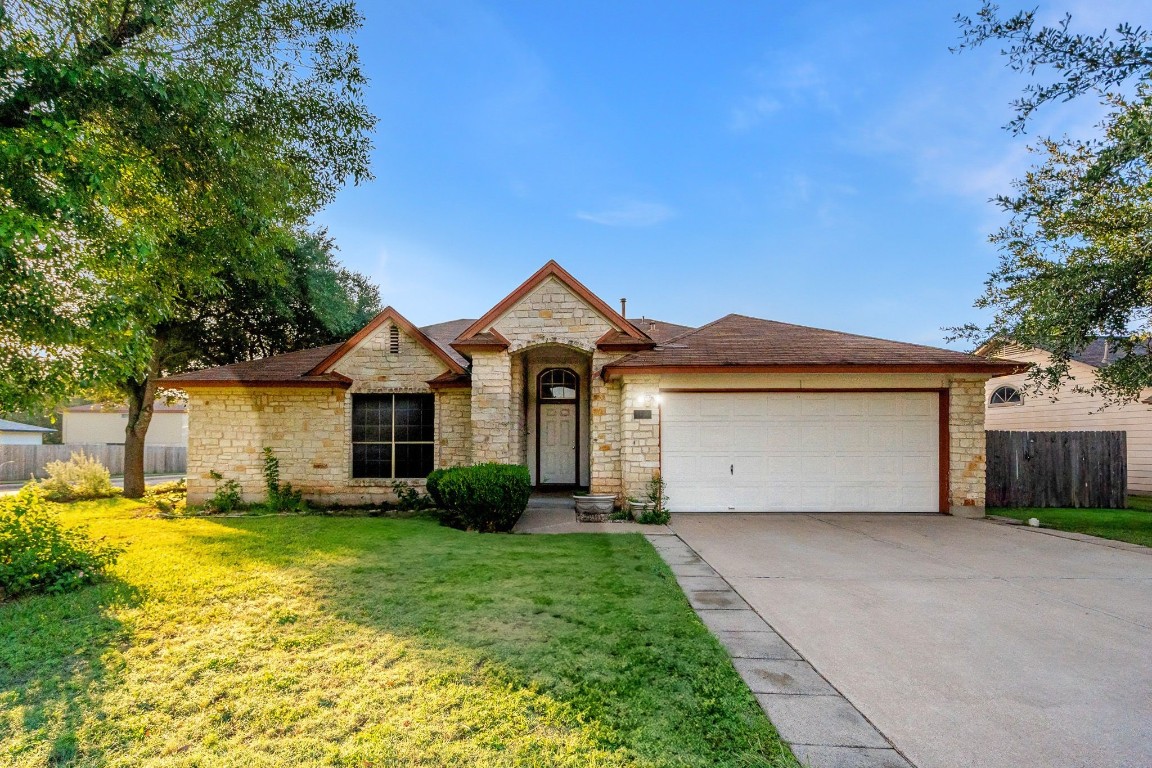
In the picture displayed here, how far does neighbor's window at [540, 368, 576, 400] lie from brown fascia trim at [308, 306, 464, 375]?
8.43 feet

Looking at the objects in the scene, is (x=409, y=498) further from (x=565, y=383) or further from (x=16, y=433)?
(x=16, y=433)

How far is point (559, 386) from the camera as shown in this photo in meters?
12.6

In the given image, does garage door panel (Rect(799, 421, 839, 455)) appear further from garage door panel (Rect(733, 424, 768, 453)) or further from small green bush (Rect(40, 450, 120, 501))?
small green bush (Rect(40, 450, 120, 501))

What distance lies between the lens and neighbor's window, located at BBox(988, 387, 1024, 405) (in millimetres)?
16109

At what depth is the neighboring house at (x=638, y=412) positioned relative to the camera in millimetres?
9203

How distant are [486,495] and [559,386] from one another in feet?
16.5

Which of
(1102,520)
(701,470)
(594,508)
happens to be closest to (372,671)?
(594,508)

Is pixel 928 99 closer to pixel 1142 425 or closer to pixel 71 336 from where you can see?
pixel 1142 425

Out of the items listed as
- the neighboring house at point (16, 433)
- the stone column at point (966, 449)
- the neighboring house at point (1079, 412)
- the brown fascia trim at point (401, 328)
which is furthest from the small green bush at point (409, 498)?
the neighboring house at point (16, 433)

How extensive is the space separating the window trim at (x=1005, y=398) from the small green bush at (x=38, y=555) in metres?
22.3

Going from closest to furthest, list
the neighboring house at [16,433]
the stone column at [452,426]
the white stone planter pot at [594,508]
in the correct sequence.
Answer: the white stone planter pot at [594,508] < the stone column at [452,426] < the neighboring house at [16,433]

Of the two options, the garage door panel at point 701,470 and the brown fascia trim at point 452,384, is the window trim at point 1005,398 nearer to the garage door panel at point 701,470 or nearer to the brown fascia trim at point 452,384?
the garage door panel at point 701,470

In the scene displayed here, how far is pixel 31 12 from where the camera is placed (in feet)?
20.7

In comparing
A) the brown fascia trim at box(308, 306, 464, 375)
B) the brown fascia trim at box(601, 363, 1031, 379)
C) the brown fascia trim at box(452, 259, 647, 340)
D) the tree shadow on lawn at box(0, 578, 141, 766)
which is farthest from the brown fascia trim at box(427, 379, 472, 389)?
the tree shadow on lawn at box(0, 578, 141, 766)
